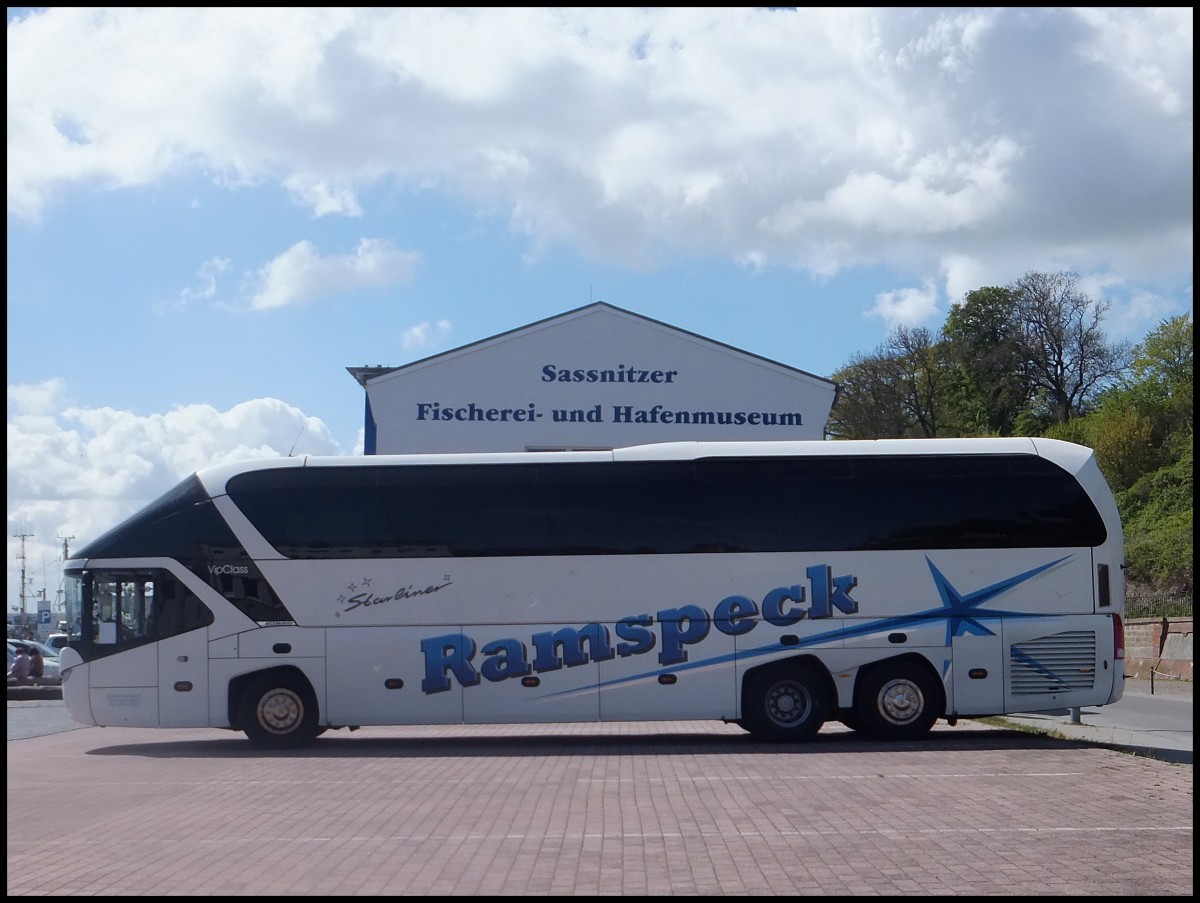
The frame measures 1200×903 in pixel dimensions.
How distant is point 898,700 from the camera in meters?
17.2

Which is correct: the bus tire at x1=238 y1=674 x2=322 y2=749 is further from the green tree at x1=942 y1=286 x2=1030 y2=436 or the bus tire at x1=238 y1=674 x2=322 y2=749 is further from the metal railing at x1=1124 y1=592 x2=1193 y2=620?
the green tree at x1=942 y1=286 x2=1030 y2=436

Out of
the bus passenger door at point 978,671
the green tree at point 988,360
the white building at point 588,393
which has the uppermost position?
the green tree at point 988,360

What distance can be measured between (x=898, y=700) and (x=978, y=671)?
1.05 m

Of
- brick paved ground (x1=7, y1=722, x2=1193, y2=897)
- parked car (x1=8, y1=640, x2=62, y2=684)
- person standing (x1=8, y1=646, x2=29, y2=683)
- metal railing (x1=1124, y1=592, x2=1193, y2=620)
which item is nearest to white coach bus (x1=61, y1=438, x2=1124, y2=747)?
brick paved ground (x1=7, y1=722, x2=1193, y2=897)

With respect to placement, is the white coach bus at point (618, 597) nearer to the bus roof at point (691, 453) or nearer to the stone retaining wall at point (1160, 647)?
the bus roof at point (691, 453)

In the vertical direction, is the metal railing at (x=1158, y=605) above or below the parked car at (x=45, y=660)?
above

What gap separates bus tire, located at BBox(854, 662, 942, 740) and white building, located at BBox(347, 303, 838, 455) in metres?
22.6

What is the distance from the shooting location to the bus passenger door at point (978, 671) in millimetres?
17141

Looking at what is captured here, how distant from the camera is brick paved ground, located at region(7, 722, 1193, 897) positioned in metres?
8.13

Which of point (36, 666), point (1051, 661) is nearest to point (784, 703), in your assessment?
point (1051, 661)

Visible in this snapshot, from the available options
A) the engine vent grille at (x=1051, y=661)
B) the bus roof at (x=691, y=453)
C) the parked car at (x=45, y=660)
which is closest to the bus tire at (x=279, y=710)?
the bus roof at (x=691, y=453)

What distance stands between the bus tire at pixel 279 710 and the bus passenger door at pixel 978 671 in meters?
8.06

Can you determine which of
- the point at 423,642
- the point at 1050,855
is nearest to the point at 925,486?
the point at 423,642

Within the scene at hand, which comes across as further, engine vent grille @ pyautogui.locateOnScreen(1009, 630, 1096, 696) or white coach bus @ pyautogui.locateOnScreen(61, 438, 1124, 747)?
white coach bus @ pyautogui.locateOnScreen(61, 438, 1124, 747)
